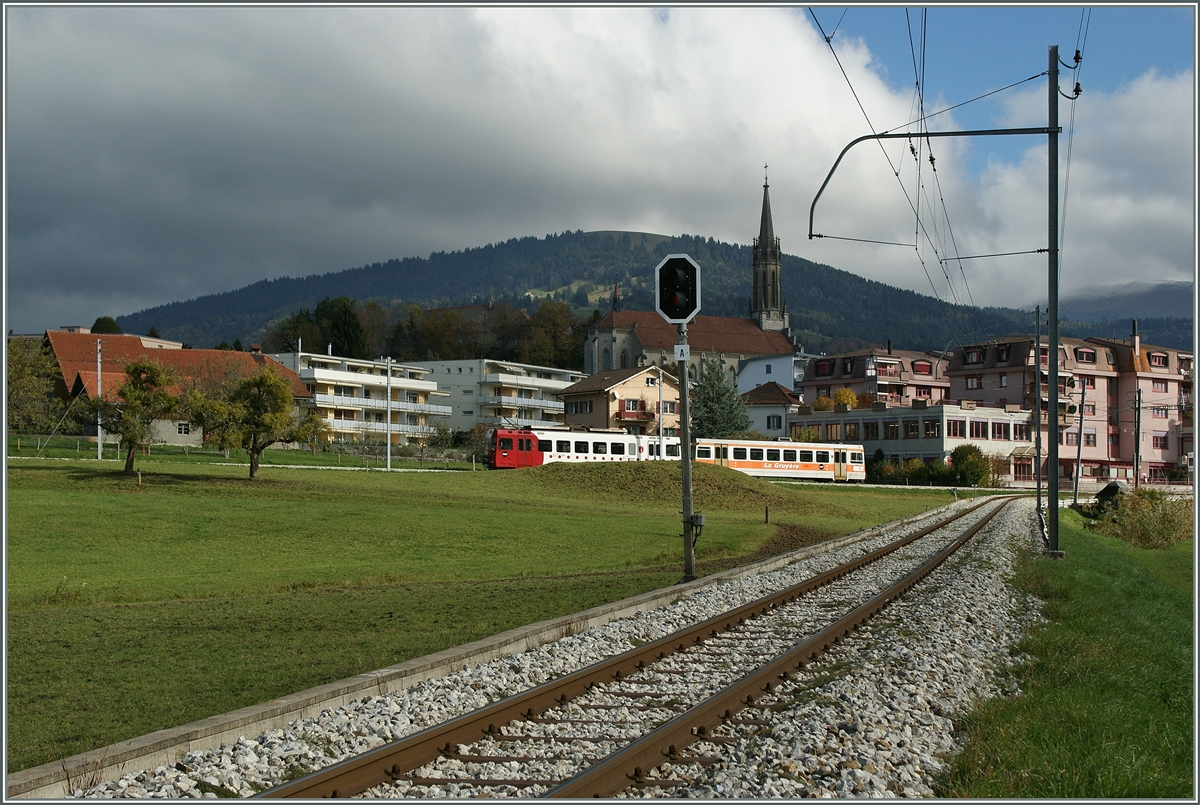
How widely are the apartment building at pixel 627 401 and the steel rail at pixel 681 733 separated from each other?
68.6m

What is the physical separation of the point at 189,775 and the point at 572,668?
409cm

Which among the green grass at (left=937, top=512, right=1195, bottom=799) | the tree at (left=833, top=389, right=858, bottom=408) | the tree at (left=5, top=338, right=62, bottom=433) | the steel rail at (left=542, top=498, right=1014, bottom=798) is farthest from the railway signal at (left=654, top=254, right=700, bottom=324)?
the tree at (left=833, top=389, right=858, bottom=408)

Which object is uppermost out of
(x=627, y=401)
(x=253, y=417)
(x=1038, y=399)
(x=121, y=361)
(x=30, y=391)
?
(x=121, y=361)

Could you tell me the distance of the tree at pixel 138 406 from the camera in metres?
38.1

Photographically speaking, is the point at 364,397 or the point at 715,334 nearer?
the point at 364,397

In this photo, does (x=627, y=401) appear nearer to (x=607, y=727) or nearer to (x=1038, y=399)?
(x=1038, y=399)

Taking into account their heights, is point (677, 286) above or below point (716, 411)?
above

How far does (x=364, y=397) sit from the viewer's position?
90.7 m

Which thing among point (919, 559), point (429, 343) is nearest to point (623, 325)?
point (429, 343)

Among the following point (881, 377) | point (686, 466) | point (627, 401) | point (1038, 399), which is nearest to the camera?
point (686, 466)

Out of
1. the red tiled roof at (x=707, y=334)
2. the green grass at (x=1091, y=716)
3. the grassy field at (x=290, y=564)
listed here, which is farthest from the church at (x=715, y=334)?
the green grass at (x=1091, y=716)

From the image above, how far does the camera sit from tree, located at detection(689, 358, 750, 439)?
77.5 meters

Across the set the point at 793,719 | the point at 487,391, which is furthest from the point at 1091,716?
the point at 487,391

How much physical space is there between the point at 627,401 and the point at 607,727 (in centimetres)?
7473
